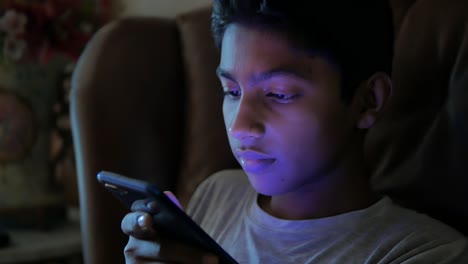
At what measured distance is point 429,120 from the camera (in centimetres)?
91

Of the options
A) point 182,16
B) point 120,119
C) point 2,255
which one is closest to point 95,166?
point 120,119

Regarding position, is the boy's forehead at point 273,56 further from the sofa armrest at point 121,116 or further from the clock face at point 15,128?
the clock face at point 15,128

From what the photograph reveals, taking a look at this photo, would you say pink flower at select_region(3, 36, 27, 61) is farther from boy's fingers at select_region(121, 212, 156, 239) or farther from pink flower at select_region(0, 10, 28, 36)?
boy's fingers at select_region(121, 212, 156, 239)

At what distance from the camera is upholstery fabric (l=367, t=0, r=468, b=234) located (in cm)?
85

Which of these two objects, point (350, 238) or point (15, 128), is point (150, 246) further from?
point (15, 128)

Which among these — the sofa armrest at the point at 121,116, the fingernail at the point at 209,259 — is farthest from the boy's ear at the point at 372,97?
the sofa armrest at the point at 121,116

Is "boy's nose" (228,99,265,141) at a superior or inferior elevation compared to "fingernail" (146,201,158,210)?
superior

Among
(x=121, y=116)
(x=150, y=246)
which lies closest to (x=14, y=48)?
(x=121, y=116)

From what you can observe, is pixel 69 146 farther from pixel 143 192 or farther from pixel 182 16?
pixel 143 192

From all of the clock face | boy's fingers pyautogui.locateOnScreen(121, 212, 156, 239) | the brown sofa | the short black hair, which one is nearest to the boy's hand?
boy's fingers pyautogui.locateOnScreen(121, 212, 156, 239)

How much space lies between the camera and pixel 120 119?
1178mm

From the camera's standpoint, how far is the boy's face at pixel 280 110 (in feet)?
2.45

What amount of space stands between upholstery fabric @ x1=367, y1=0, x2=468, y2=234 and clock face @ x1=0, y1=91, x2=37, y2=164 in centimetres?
108

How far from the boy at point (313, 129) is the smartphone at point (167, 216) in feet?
0.05
